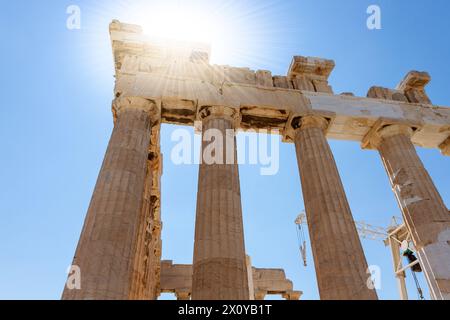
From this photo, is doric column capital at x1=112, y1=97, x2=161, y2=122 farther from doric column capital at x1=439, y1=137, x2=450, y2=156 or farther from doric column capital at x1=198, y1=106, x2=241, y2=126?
doric column capital at x1=439, y1=137, x2=450, y2=156

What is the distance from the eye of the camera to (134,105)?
760 inches

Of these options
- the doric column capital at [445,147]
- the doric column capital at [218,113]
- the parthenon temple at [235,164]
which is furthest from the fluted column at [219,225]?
the doric column capital at [445,147]

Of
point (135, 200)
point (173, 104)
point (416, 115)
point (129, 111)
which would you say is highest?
point (416, 115)

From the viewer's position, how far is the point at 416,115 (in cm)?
2362

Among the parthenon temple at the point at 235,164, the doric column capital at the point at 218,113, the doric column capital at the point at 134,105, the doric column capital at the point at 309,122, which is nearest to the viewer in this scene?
the parthenon temple at the point at 235,164

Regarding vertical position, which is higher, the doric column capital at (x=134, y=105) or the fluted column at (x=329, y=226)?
the doric column capital at (x=134, y=105)

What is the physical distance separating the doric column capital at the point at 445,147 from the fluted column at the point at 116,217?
63.3 feet

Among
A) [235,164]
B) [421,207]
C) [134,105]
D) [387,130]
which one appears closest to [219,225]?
[235,164]

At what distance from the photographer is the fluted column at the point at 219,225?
1341cm

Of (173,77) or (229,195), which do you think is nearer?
(229,195)

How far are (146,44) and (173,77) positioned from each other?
2.82m

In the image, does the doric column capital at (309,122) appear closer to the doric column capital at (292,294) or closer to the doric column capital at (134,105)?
the doric column capital at (134,105)
